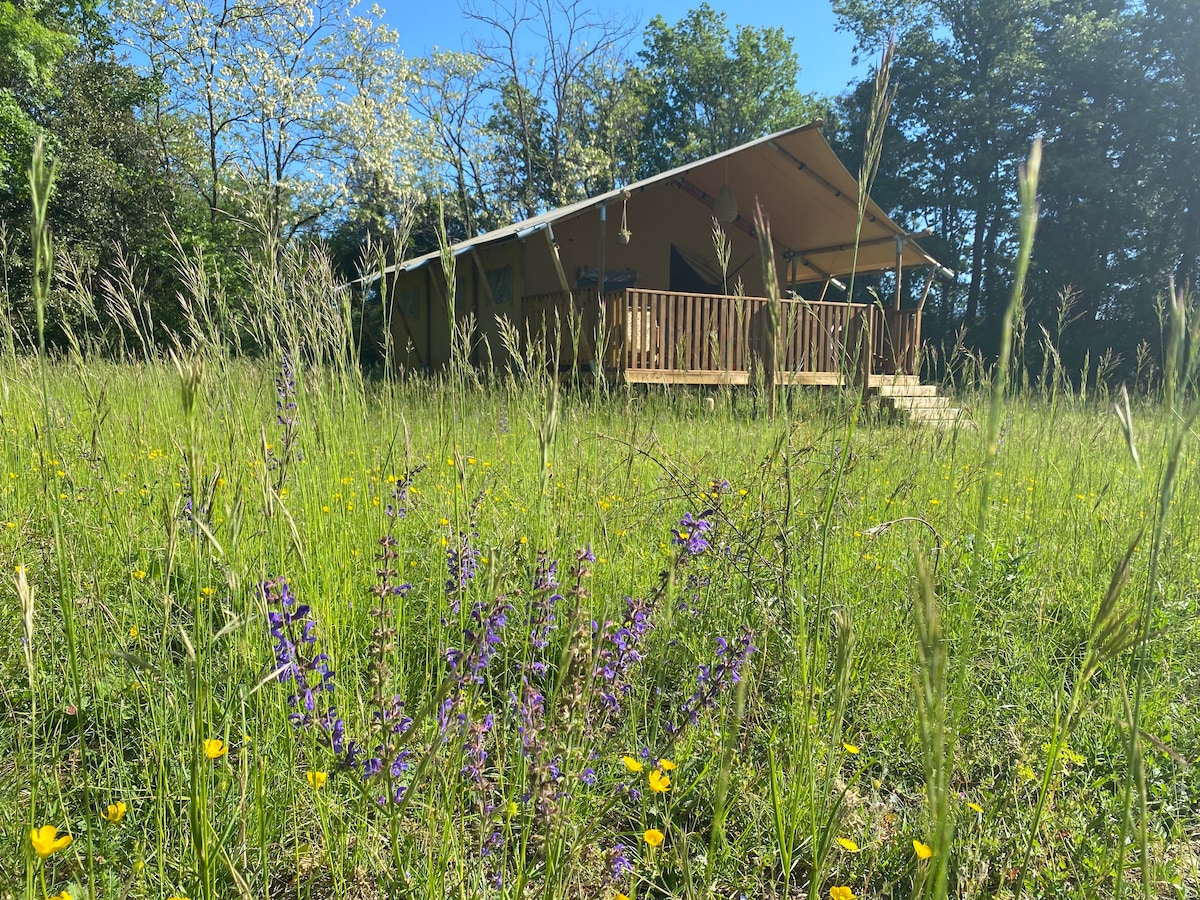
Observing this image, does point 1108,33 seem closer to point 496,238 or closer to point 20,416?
point 496,238

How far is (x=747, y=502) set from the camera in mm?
2287

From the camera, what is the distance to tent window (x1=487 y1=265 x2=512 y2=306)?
1361 centimetres

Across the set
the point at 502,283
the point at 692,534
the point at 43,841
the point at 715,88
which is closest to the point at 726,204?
the point at 502,283

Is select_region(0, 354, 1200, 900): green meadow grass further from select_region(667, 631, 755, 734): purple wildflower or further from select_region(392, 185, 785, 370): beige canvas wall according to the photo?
select_region(392, 185, 785, 370): beige canvas wall

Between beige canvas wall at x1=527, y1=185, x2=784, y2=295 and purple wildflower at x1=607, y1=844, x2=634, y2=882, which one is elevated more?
beige canvas wall at x1=527, y1=185, x2=784, y2=295

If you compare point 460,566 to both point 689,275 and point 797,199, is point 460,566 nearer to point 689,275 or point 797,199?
point 797,199

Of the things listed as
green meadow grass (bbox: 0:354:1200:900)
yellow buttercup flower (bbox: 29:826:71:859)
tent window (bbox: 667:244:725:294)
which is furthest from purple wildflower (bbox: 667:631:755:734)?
tent window (bbox: 667:244:725:294)

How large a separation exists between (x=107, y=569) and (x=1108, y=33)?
98.9ft

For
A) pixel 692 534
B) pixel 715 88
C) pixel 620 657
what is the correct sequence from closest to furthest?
pixel 620 657
pixel 692 534
pixel 715 88

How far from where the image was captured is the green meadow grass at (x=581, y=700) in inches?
34.7

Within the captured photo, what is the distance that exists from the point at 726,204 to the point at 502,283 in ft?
15.7

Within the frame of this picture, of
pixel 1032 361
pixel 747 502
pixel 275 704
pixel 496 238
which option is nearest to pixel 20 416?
pixel 275 704

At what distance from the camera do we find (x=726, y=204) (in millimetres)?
11766

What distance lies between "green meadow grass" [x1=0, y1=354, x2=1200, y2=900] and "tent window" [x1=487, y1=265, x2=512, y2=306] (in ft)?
37.6
